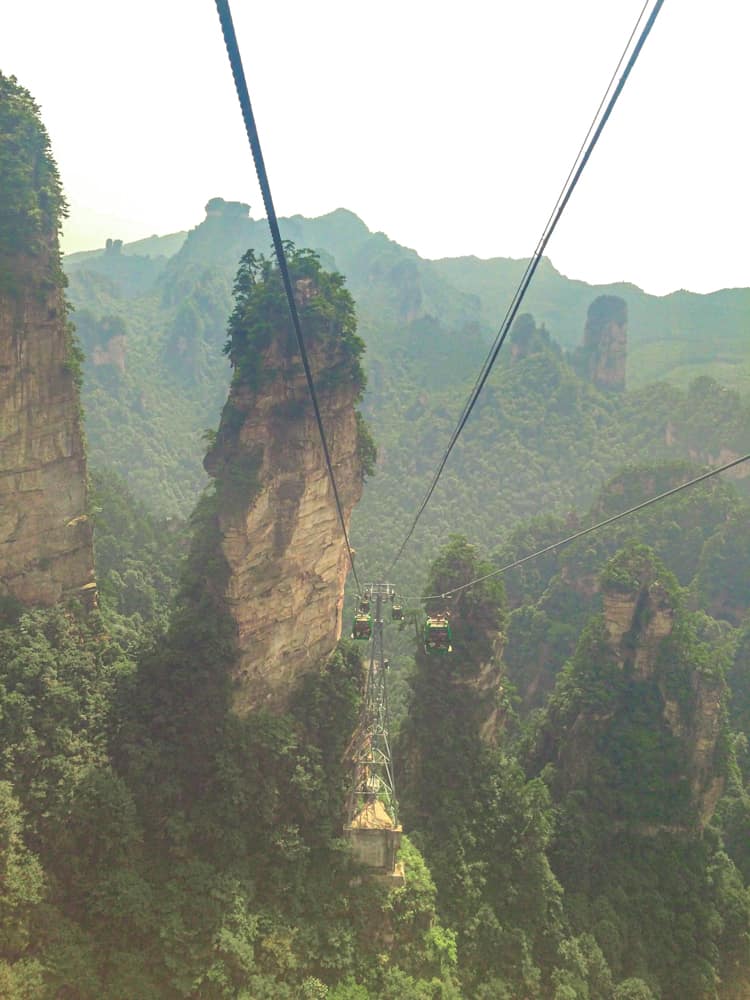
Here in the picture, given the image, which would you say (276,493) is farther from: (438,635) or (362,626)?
(438,635)

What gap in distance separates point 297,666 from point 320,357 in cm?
1207

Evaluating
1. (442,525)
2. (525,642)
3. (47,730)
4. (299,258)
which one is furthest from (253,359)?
(442,525)

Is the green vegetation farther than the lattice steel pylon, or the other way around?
the lattice steel pylon

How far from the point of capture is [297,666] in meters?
28.8

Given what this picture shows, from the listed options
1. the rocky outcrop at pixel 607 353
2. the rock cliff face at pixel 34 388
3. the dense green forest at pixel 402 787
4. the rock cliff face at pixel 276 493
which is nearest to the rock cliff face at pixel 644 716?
the dense green forest at pixel 402 787

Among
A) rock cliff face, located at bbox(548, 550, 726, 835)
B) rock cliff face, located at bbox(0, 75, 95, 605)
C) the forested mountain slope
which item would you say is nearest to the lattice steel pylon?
rock cliff face, located at bbox(548, 550, 726, 835)

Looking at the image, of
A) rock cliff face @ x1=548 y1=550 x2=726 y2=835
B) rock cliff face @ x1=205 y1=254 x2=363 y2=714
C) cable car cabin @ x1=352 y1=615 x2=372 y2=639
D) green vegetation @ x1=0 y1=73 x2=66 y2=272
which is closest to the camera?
green vegetation @ x1=0 y1=73 x2=66 y2=272

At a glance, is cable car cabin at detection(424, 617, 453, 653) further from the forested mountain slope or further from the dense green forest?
the forested mountain slope

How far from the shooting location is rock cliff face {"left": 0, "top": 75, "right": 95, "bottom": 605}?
2233 centimetres

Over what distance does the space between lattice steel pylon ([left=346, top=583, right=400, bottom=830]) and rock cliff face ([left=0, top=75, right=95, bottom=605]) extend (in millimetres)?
10734

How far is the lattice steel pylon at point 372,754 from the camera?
25.6 meters

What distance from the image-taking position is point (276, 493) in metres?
26.7

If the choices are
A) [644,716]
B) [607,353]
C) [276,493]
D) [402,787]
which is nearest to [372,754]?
[402,787]

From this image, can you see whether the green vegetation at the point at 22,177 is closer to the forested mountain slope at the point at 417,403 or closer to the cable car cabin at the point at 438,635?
the cable car cabin at the point at 438,635
